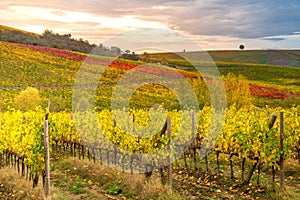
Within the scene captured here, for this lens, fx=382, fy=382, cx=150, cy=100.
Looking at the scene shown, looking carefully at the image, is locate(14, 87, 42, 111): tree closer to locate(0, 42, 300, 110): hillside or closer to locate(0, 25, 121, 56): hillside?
locate(0, 42, 300, 110): hillside

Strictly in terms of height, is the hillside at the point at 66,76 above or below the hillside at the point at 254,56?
below

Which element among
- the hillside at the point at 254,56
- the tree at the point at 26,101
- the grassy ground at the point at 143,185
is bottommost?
the tree at the point at 26,101

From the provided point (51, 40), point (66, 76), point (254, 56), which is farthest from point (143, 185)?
point (254, 56)

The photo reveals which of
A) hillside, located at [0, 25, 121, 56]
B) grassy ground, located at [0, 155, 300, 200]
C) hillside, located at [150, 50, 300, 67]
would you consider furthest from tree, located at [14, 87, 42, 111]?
hillside, located at [150, 50, 300, 67]

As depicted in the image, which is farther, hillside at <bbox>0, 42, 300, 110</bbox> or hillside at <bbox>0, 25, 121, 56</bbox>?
hillside at <bbox>0, 25, 121, 56</bbox>

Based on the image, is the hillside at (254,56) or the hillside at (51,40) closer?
the hillside at (51,40)

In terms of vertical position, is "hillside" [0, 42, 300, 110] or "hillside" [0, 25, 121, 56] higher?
"hillside" [0, 25, 121, 56]

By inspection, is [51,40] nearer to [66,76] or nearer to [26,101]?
[66,76]

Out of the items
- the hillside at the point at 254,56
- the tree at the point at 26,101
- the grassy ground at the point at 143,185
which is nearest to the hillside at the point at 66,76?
the tree at the point at 26,101

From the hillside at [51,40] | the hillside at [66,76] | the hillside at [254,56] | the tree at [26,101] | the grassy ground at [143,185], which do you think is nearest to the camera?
the grassy ground at [143,185]

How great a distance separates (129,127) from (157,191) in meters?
3.10

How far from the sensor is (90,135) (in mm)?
13852

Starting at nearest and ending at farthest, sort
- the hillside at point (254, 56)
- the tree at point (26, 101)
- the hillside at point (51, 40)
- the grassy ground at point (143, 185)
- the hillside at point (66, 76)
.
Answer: the grassy ground at point (143, 185), the tree at point (26, 101), the hillside at point (66, 76), the hillside at point (51, 40), the hillside at point (254, 56)

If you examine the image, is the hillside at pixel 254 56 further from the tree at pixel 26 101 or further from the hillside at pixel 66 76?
the tree at pixel 26 101
